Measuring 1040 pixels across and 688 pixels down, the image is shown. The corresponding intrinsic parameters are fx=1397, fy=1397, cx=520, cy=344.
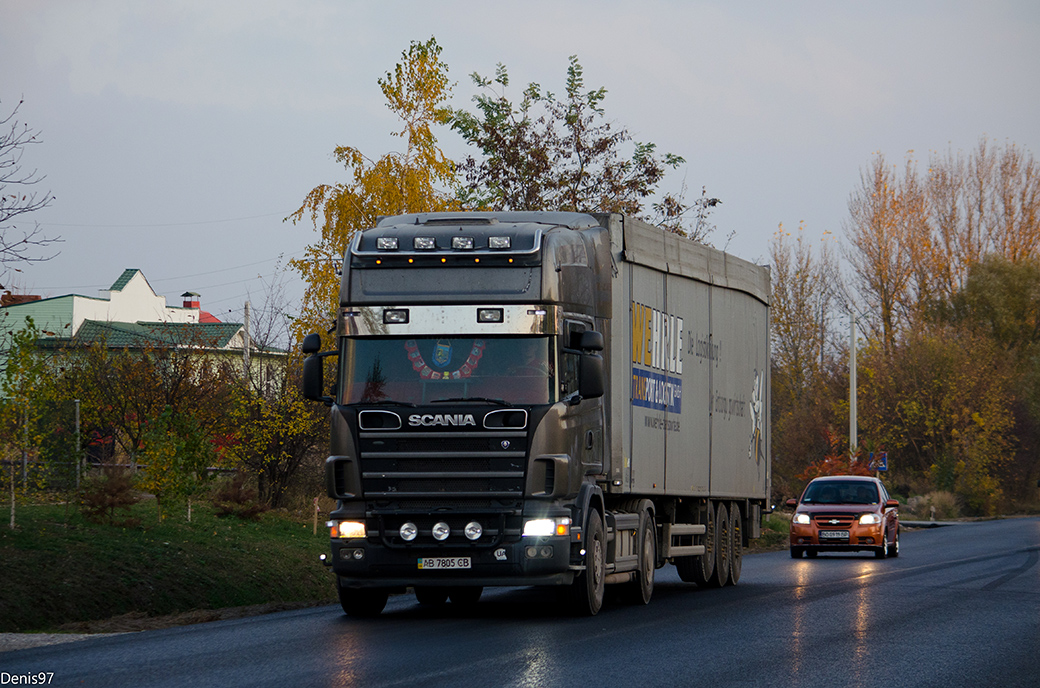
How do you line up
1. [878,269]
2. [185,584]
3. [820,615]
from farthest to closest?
[878,269]
[185,584]
[820,615]

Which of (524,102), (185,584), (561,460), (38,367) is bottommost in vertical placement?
(185,584)

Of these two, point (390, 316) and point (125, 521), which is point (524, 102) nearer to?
point (125, 521)

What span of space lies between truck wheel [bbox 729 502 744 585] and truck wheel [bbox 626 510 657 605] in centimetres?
388

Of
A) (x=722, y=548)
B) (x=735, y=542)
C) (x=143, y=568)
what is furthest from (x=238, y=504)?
(x=722, y=548)

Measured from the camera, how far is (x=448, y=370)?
42.7 ft

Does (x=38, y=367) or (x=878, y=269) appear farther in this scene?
(x=878, y=269)

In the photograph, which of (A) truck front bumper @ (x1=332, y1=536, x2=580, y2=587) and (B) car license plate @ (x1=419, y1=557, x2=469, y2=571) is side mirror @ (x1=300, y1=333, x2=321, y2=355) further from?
(B) car license plate @ (x1=419, y1=557, x2=469, y2=571)

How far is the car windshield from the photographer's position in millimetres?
29281

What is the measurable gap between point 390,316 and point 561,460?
2114 millimetres

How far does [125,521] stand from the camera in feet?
70.4

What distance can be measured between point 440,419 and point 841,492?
18.6 m

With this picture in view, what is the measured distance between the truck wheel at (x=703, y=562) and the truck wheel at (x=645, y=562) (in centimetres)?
245

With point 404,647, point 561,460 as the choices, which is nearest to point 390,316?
point 561,460

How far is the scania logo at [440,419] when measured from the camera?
41.8 feet
